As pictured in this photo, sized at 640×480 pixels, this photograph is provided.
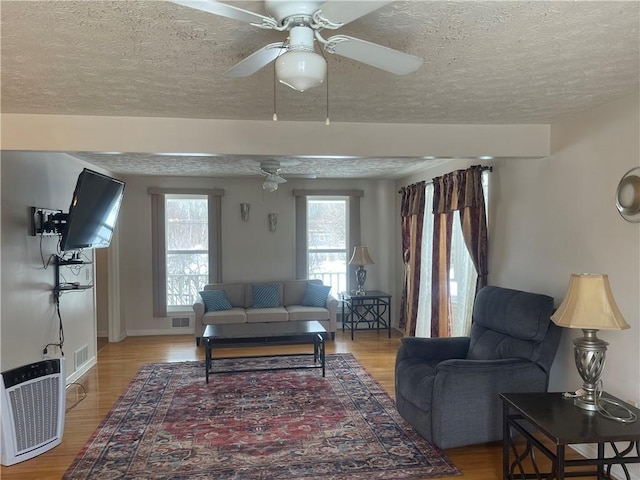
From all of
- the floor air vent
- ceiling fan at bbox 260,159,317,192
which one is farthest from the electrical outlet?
ceiling fan at bbox 260,159,317,192

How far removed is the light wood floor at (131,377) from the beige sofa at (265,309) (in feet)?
1.24

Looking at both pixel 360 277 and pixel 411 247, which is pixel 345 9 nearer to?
pixel 411 247

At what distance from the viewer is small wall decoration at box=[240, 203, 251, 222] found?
22.6 ft

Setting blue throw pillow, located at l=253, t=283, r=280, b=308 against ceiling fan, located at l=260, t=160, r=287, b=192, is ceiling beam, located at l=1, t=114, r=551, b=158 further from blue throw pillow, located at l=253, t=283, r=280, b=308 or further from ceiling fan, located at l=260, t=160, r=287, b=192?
blue throw pillow, located at l=253, t=283, r=280, b=308

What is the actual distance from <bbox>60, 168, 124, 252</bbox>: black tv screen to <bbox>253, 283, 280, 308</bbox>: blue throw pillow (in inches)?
97.0

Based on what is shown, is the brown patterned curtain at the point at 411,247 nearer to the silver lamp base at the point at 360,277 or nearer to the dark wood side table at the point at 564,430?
the silver lamp base at the point at 360,277

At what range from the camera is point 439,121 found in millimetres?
3459

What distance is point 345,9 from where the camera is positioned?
136 cm

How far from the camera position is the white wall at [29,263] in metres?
3.46

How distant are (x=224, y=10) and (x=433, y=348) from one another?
3223 mm

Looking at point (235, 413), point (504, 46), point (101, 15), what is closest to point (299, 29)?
point (101, 15)

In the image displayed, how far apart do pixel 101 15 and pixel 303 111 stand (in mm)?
1575

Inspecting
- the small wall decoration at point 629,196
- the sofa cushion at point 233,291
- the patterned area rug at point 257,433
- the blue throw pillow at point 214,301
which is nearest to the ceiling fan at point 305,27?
the small wall decoration at point 629,196

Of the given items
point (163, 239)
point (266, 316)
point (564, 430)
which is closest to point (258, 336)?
point (266, 316)
